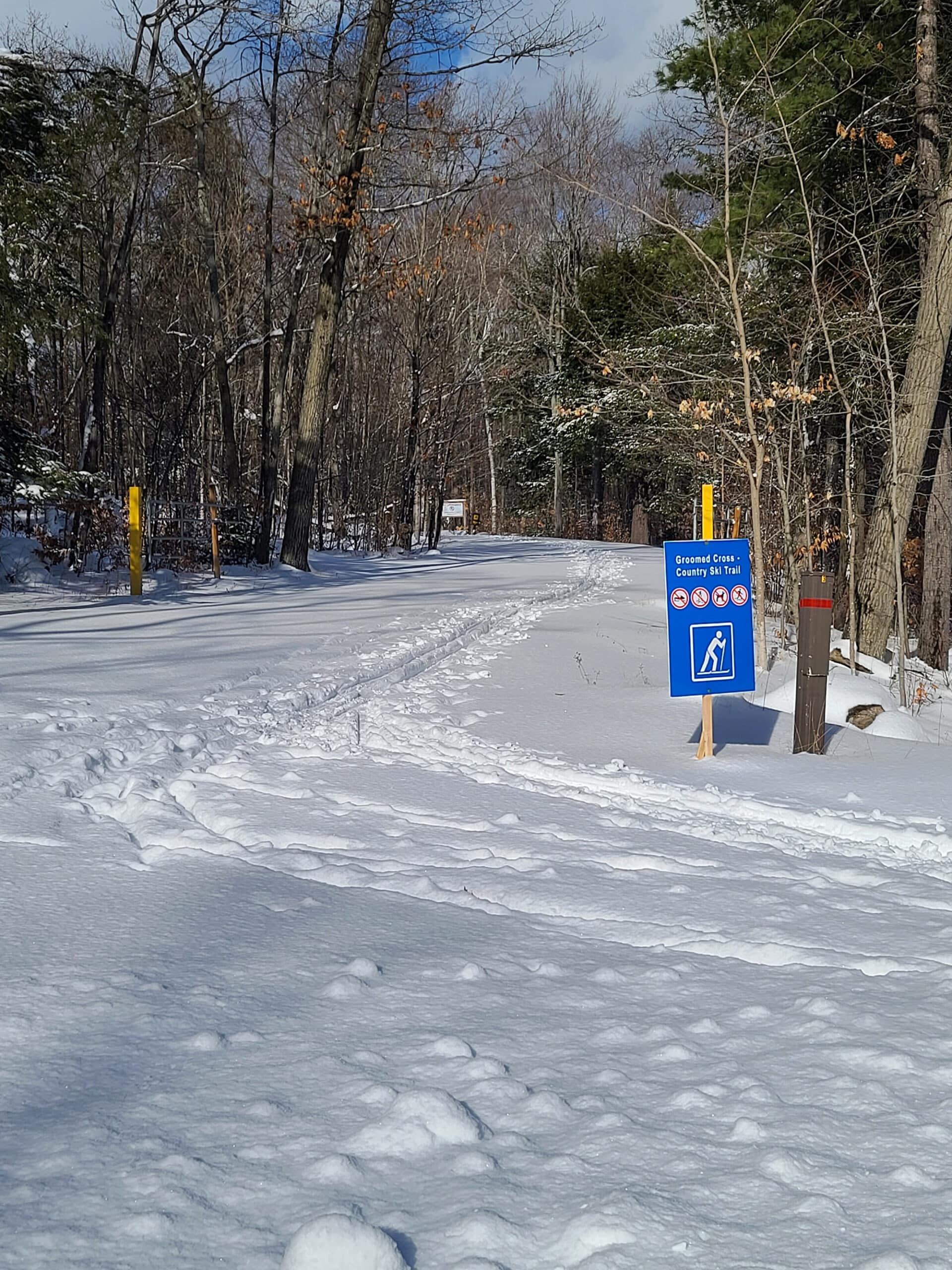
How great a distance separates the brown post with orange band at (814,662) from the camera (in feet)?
23.3

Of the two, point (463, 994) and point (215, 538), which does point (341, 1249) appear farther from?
point (215, 538)

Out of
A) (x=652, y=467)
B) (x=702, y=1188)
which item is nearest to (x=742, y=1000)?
(x=702, y=1188)

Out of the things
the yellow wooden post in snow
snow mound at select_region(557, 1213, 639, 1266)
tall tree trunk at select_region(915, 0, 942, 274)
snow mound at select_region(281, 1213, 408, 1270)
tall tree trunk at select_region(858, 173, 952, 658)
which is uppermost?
tall tree trunk at select_region(915, 0, 942, 274)

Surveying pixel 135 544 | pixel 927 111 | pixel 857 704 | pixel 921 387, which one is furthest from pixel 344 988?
pixel 927 111

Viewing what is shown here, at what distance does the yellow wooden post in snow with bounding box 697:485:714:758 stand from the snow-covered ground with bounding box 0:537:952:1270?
0.12 metres

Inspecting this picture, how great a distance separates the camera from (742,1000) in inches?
129

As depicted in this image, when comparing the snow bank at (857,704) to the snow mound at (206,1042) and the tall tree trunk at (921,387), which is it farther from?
the snow mound at (206,1042)

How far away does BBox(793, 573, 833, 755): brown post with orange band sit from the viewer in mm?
7098

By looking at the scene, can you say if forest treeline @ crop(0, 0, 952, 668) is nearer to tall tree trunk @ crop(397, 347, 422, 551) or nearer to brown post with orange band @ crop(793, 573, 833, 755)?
tall tree trunk @ crop(397, 347, 422, 551)

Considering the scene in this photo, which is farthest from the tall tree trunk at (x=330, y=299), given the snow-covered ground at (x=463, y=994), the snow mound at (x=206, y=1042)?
the snow mound at (x=206, y=1042)

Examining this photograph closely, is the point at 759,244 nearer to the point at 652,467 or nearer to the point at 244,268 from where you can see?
the point at 244,268

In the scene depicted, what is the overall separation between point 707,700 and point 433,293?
22.6m

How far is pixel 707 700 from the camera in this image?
6.69m

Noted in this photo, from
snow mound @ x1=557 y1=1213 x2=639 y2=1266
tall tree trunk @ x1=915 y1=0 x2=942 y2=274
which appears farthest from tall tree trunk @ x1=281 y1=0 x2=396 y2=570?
snow mound @ x1=557 y1=1213 x2=639 y2=1266
